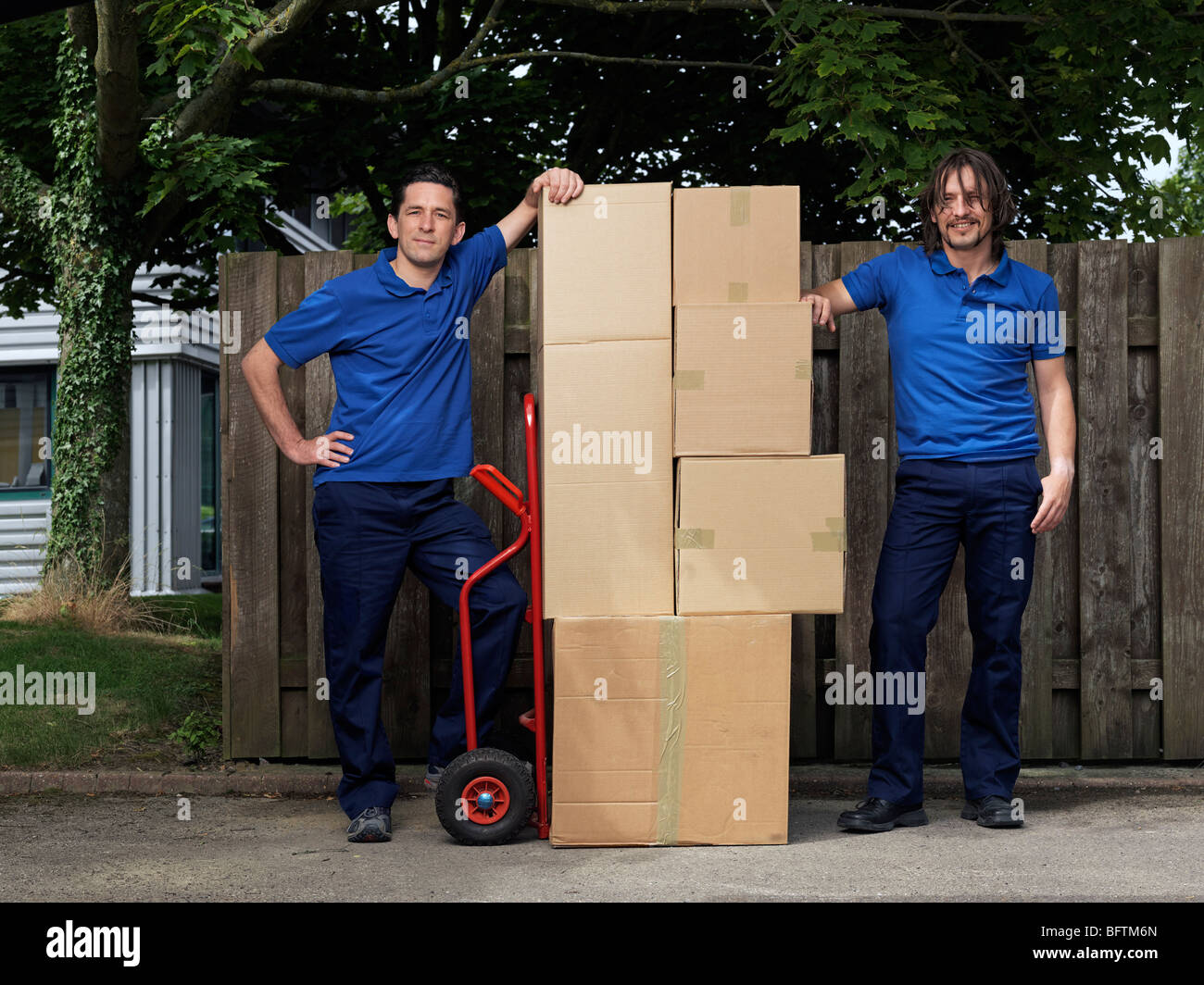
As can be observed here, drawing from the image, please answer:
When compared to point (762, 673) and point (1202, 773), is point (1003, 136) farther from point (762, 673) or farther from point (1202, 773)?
point (762, 673)

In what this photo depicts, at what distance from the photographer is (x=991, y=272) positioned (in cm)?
455

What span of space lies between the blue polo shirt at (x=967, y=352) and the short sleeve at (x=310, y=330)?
1.76 m

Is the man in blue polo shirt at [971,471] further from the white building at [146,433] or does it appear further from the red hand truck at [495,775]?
the white building at [146,433]

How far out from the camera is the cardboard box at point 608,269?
4254 millimetres

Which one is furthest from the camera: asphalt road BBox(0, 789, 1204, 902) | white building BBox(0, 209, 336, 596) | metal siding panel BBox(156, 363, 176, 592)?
metal siding panel BBox(156, 363, 176, 592)

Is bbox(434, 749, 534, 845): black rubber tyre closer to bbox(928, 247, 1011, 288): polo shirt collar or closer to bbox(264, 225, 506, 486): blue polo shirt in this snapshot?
bbox(264, 225, 506, 486): blue polo shirt

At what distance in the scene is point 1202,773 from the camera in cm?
525

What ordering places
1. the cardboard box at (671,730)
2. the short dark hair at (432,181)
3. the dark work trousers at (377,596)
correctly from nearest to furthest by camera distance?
the cardboard box at (671,730) < the dark work trousers at (377,596) < the short dark hair at (432,181)

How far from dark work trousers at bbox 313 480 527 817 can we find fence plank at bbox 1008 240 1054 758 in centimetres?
218

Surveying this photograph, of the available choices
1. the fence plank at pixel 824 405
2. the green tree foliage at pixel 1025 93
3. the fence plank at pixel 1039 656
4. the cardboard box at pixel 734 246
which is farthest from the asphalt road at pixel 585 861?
the green tree foliage at pixel 1025 93

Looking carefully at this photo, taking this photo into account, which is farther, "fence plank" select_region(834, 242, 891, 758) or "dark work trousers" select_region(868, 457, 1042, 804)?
"fence plank" select_region(834, 242, 891, 758)

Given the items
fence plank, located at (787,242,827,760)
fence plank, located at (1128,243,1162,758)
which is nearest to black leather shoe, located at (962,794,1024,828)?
fence plank, located at (787,242,827,760)

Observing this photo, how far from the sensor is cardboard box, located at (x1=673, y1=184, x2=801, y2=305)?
426cm

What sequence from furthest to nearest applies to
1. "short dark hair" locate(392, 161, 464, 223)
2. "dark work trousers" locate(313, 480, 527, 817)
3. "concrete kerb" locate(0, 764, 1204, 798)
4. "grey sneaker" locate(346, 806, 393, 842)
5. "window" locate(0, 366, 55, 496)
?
"window" locate(0, 366, 55, 496), "concrete kerb" locate(0, 764, 1204, 798), "short dark hair" locate(392, 161, 464, 223), "dark work trousers" locate(313, 480, 527, 817), "grey sneaker" locate(346, 806, 393, 842)
